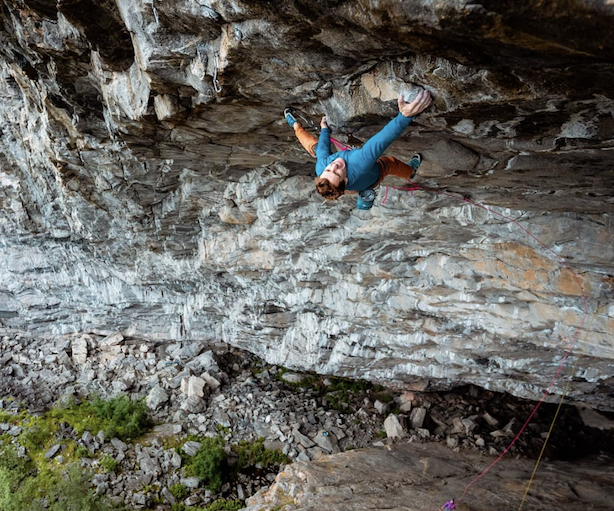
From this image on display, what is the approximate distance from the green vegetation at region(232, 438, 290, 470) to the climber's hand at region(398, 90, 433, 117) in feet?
37.0

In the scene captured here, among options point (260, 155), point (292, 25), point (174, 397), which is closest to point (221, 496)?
point (174, 397)

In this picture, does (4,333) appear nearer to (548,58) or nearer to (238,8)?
(238,8)

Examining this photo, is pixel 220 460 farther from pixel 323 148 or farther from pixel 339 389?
pixel 323 148

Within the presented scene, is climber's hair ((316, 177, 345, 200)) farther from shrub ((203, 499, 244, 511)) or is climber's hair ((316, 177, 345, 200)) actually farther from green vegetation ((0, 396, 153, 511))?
green vegetation ((0, 396, 153, 511))

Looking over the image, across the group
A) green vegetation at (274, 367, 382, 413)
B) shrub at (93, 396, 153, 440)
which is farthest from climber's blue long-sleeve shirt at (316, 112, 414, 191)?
shrub at (93, 396, 153, 440)

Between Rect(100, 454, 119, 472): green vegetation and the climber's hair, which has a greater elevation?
the climber's hair

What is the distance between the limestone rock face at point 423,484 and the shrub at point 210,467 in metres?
1.67

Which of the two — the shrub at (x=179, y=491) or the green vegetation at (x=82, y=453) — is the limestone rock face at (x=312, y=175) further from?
→ the green vegetation at (x=82, y=453)

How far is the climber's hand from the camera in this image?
3160 mm

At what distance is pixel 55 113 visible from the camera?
22.2 feet

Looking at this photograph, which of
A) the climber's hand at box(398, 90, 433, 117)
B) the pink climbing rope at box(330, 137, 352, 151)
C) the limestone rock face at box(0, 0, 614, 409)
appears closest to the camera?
the limestone rock face at box(0, 0, 614, 409)

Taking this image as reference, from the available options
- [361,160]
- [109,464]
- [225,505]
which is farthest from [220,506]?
[361,160]

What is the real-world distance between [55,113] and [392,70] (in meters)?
5.74

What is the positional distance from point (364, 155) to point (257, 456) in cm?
1104
